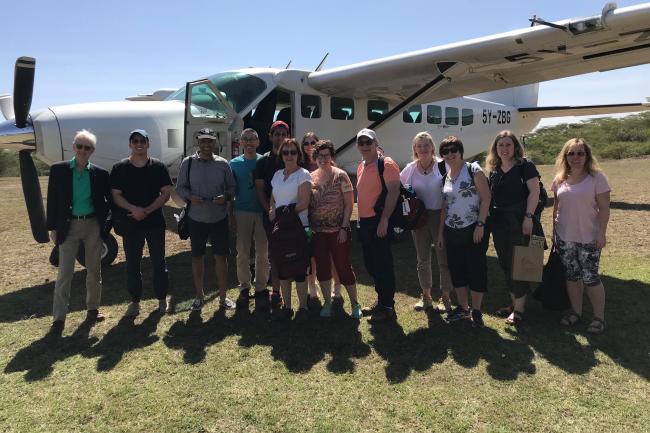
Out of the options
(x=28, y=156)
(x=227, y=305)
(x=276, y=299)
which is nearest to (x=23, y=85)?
(x=28, y=156)

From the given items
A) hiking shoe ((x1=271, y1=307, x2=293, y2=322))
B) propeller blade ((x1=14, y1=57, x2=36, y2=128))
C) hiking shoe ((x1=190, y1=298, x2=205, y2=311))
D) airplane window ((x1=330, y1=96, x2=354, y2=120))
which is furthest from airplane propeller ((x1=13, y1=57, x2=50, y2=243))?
airplane window ((x1=330, y1=96, x2=354, y2=120))

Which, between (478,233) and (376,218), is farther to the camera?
(376,218)

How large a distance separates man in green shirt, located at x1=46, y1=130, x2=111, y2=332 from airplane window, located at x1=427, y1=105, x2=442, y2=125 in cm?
721

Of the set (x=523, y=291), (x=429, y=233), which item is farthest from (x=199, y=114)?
(x=523, y=291)

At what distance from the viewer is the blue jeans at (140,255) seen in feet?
13.8

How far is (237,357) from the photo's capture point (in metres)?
3.46

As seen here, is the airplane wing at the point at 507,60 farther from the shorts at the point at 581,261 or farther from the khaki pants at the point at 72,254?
the khaki pants at the point at 72,254

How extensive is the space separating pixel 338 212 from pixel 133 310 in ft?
7.37

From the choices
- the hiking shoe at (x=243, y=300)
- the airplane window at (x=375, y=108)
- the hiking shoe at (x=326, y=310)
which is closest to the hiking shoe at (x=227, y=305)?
the hiking shoe at (x=243, y=300)

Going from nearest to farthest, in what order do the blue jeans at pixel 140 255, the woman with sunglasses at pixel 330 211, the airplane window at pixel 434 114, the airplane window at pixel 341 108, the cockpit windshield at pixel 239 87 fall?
the woman with sunglasses at pixel 330 211
the blue jeans at pixel 140 255
the cockpit windshield at pixel 239 87
the airplane window at pixel 341 108
the airplane window at pixel 434 114

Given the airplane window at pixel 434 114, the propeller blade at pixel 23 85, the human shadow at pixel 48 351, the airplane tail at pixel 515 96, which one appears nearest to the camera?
the human shadow at pixel 48 351

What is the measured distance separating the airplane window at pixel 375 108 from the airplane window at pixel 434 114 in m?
1.49

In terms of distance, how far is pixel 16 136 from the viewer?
5.19m

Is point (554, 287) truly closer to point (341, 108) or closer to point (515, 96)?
point (341, 108)
